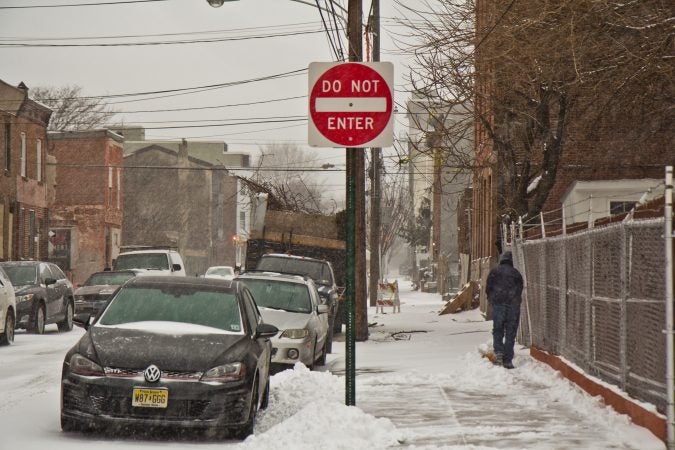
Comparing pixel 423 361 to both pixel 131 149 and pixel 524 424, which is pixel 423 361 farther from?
pixel 131 149

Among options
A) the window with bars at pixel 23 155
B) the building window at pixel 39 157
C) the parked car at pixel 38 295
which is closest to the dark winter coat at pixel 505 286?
the parked car at pixel 38 295

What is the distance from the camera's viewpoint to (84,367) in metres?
10.3

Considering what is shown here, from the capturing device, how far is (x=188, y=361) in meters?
10.3

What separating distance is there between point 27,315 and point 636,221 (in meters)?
17.4

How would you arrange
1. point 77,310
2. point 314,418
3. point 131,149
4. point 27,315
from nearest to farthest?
point 314,418 → point 27,315 → point 77,310 → point 131,149

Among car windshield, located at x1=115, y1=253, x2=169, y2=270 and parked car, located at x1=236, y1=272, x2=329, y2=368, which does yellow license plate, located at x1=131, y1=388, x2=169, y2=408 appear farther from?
car windshield, located at x1=115, y1=253, x2=169, y2=270

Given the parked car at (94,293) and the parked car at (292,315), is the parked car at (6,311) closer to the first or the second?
the parked car at (94,293)

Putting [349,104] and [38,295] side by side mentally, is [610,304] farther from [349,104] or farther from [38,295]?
[38,295]

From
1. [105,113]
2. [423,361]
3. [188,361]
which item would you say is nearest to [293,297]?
[423,361]

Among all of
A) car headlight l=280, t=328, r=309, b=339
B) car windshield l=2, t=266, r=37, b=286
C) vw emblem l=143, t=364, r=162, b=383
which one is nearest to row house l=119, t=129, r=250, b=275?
car windshield l=2, t=266, r=37, b=286

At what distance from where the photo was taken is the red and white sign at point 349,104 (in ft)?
31.9

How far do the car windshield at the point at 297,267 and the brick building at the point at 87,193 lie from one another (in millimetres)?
34770

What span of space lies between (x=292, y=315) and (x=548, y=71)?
6.45 m

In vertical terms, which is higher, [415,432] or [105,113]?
[105,113]
